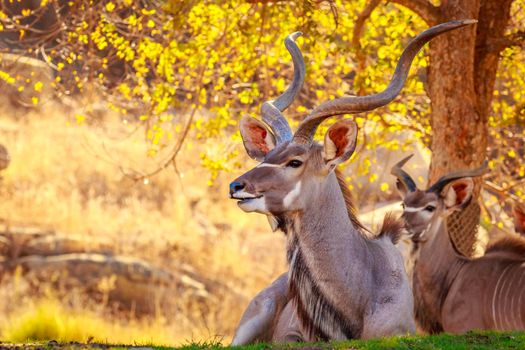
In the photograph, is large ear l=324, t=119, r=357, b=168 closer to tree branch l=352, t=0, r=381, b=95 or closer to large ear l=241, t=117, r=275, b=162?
large ear l=241, t=117, r=275, b=162

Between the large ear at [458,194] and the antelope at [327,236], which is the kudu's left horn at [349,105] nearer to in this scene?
the antelope at [327,236]

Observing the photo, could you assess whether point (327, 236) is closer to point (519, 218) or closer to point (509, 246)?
point (509, 246)

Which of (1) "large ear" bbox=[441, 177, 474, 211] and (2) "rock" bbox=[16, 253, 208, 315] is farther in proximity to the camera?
(2) "rock" bbox=[16, 253, 208, 315]

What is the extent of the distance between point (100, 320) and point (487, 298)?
7.94 metres

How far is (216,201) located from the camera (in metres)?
22.5

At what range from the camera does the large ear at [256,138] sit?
627 cm

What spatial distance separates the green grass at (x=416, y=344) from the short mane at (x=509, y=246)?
3.00m

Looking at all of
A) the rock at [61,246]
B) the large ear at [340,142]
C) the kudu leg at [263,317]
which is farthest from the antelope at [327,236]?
the rock at [61,246]

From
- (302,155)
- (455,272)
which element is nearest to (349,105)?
(302,155)

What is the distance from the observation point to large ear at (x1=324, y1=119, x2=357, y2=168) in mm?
5895

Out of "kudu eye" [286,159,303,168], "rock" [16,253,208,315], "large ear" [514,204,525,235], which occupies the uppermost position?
"kudu eye" [286,159,303,168]

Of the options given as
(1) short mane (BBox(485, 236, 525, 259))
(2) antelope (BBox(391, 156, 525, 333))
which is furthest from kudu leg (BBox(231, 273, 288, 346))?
(1) short mane (BBox(485, 236, 525, 259))

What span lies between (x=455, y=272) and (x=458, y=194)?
66cm

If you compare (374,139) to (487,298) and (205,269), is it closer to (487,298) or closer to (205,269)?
(487,298)
